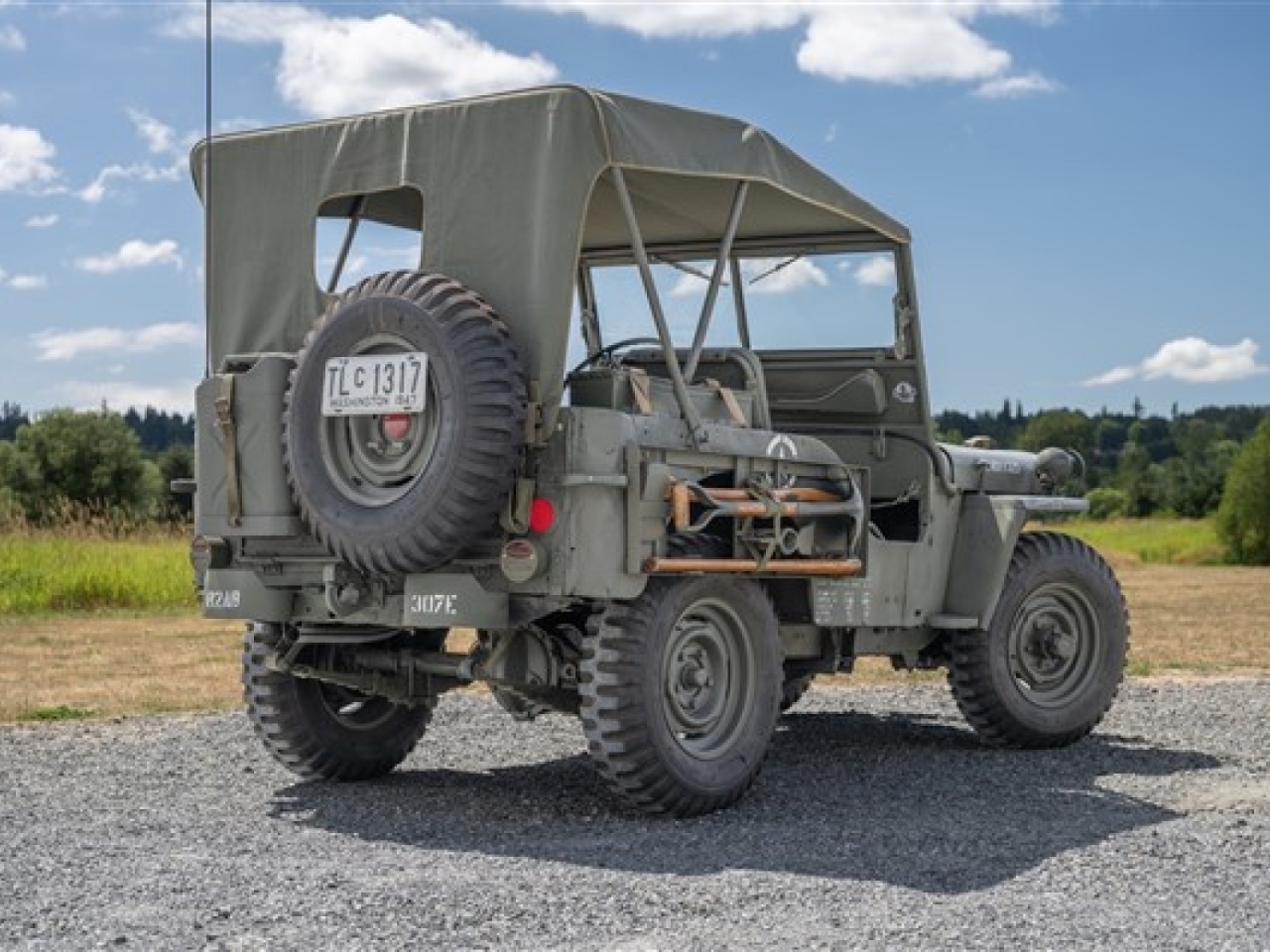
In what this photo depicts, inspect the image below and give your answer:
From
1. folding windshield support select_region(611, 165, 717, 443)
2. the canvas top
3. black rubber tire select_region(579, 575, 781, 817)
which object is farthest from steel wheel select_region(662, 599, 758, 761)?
the canvas top

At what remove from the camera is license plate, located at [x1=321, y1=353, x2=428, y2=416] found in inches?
285

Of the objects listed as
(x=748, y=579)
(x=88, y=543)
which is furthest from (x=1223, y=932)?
(x=88, y=543)

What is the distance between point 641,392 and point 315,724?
91.4 inches

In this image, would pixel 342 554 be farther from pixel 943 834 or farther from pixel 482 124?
pixel 943 834

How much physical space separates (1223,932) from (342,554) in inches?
141

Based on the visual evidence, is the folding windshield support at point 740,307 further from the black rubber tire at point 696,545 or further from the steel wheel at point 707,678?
the steel wheel at point 707,678

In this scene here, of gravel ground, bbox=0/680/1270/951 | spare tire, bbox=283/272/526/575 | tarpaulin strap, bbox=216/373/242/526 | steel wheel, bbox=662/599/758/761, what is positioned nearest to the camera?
gravel ground, bbox=0/680/1270/951

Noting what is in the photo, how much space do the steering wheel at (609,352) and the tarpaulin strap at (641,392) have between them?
1.48 feet

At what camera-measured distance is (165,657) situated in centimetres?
1544

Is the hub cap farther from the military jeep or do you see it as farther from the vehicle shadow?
the military jeep

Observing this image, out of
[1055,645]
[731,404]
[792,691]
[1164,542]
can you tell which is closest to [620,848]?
[731,404]

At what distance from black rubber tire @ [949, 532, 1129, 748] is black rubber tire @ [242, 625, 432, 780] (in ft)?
9.79

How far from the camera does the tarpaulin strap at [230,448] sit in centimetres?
784

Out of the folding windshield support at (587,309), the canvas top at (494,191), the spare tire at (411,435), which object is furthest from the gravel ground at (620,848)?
the folding windshield support at (587,309)
